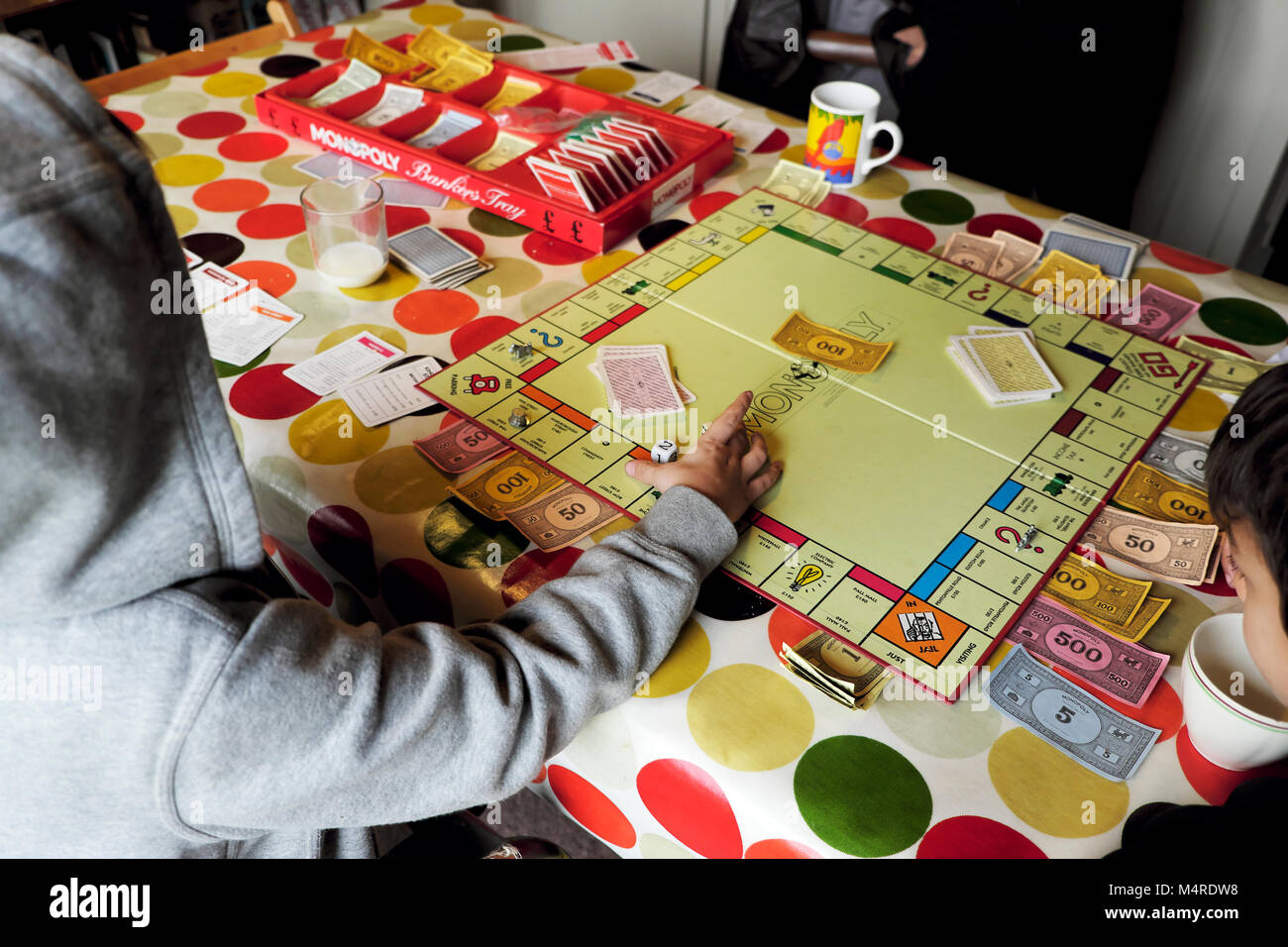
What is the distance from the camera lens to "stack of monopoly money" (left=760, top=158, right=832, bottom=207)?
1328 millimetres

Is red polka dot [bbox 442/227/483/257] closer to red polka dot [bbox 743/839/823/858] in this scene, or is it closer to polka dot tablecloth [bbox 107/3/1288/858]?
polka dot tablecloth [bbox 107/3/1288/858]

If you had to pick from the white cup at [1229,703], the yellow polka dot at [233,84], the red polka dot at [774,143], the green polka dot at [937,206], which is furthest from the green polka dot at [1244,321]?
the yellow polka dot at [233,84]

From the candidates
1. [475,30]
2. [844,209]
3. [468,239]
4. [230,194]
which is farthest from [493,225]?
[475,30]

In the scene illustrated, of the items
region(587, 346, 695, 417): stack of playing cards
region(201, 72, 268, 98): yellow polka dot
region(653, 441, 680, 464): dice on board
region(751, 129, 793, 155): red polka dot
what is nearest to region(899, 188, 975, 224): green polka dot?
region(751, 129, 793, 155): red polka dot

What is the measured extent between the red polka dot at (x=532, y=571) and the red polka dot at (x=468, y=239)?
1.75ft

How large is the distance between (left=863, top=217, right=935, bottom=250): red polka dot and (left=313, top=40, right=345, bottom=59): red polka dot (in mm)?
1033

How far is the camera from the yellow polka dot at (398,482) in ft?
2.86

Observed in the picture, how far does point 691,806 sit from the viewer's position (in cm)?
70

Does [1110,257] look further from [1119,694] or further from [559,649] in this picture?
[559,649]

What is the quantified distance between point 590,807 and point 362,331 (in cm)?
62

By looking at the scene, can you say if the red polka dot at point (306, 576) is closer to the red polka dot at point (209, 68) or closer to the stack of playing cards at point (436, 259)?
the stack of playing cards at point (436, 259)

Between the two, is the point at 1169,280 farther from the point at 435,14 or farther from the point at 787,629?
the point at 435,14

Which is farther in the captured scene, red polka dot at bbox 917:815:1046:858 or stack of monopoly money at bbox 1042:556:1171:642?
stack of monopoly money at bbox 1042:556:1171:642
